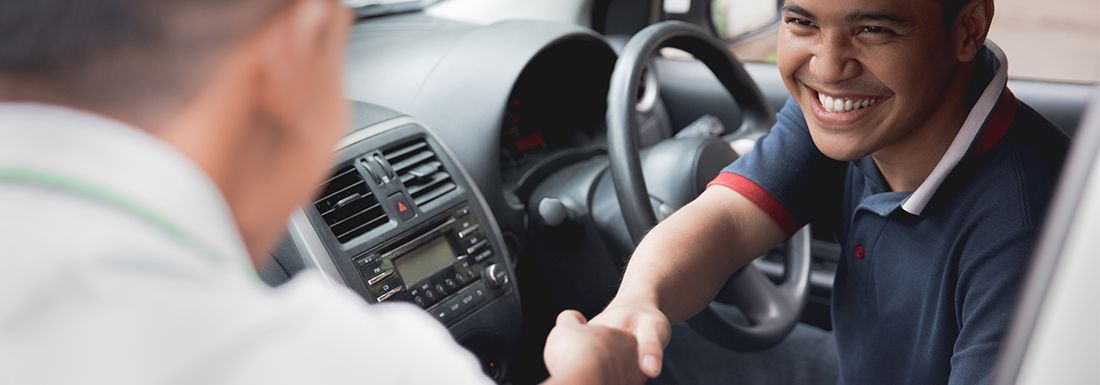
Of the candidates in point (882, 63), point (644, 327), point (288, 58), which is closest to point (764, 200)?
point (882, 63)

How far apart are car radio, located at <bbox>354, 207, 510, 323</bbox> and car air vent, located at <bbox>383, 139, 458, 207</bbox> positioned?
4 cm

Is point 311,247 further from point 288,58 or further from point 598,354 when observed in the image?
point 288,58

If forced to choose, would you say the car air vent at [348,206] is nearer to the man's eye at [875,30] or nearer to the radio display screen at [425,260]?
the radio display screen at [425,260]

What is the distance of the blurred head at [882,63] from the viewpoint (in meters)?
1.30

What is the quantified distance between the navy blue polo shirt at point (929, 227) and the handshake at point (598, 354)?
416mm

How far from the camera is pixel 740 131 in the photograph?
217 centimetres

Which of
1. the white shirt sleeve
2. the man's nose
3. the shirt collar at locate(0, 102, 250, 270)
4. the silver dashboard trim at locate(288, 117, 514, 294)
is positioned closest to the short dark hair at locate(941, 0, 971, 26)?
the man's nose

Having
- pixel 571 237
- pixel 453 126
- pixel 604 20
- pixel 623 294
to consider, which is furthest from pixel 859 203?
pixel 604 20

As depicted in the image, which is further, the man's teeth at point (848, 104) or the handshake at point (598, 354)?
the man's teeth at point (848, 104)

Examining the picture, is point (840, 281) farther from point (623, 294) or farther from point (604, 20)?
point (604, 20)

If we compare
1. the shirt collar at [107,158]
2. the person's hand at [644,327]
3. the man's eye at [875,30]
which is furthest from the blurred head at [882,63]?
the shirt collar at [107,158]

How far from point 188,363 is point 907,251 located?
1124 millimetres

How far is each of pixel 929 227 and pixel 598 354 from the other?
2.02 ft

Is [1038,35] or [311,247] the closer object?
[311,247]
